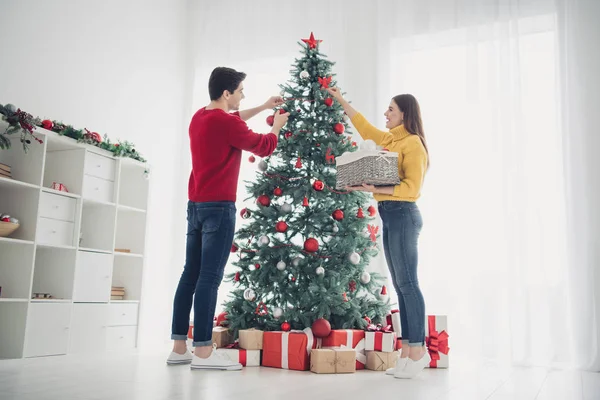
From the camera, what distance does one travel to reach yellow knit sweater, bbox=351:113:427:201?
8.32 ft

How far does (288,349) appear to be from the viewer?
9.04 ft

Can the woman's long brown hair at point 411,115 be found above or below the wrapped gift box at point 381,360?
above

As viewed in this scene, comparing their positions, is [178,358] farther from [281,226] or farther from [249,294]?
[281,226]

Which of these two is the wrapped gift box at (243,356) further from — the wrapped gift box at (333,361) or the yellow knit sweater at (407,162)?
the yellow knit sweater at (407,162)

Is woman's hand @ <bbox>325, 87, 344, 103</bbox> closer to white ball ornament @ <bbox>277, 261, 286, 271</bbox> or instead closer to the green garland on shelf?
white ball ornament @ <bbox>277, 261, 286, 271</bbox>

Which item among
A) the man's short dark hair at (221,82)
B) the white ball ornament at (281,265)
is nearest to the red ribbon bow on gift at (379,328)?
the white ball ornament at (281,265)

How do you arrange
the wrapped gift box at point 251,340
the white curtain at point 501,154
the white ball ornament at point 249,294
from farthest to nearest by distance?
the white curtain at point 501,154
the white ball ornament at point 249,294
the wrapped gift box at point 251,340

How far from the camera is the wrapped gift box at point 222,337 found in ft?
9.52

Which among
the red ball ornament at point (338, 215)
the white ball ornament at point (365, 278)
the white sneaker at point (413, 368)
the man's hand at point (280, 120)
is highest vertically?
the man's hand at point (280, 120)

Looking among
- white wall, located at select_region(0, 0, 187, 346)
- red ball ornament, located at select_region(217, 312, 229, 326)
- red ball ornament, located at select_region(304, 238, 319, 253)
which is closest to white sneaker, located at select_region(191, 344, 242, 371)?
red ball ornament, located at select_region(217, 312, 229, 326)

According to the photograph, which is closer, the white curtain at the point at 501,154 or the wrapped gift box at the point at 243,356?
the wrapped gift box at the point at 243,356

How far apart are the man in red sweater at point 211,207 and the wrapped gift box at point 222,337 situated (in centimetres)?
17

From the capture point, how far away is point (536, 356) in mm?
3574

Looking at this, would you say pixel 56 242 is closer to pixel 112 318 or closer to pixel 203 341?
pixel 112 318
